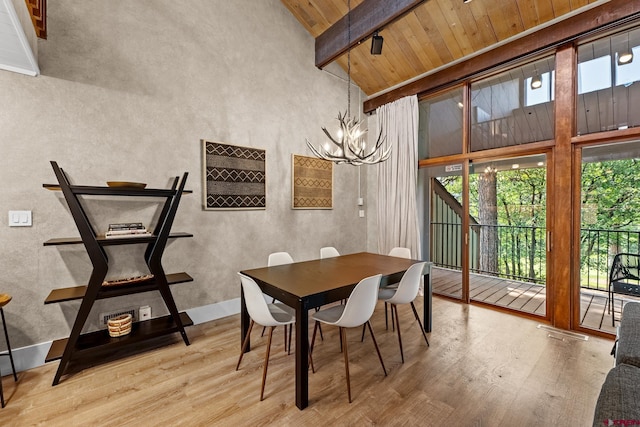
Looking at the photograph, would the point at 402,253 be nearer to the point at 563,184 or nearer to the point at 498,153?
the point at 498,153

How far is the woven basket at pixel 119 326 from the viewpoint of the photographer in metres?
2.58

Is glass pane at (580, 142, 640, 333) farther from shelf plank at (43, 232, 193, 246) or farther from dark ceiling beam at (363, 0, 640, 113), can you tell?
shelf plank at (43, 232, 193, 246)

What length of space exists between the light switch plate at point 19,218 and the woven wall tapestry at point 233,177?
146 centimetres

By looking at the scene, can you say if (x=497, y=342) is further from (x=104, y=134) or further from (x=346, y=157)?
(x=104, y=134)

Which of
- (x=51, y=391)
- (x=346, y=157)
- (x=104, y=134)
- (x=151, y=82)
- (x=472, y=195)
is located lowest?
(x=51, y=391)

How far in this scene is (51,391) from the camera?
2.10 metres

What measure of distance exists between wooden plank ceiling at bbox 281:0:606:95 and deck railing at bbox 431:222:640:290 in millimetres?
2320

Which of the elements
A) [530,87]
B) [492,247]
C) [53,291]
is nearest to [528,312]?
[492,247]

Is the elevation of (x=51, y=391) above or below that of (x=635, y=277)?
below

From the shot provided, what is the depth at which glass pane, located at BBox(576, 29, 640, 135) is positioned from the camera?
2760 millimetres

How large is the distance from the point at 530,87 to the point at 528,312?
272 cm

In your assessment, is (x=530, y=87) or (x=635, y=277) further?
(x=530, y=87)

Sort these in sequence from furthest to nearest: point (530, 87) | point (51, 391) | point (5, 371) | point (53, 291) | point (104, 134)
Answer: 1. point (530, 87)
2. point (104, 134)
3. point (53, 291)
4. point (5, 371)
5. point (51, 391)

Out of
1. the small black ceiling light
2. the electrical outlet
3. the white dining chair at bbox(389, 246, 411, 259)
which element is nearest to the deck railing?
the white dining chair at bbox(389, 246, 411, 259)
